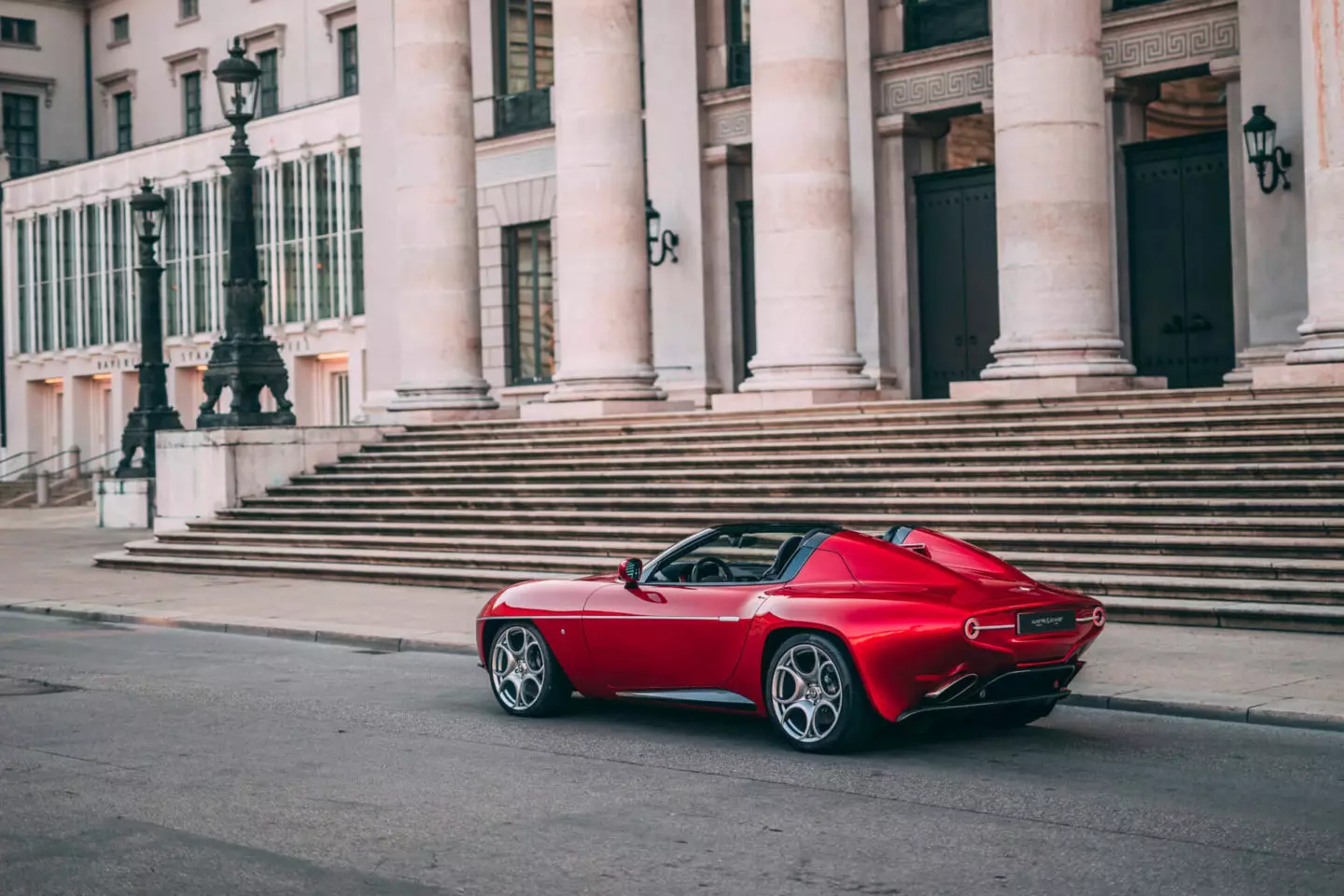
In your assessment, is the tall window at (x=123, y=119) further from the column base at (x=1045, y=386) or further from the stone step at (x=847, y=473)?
the column base at (x=1045, y=386)

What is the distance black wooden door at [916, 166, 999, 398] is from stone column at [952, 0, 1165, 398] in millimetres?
6235

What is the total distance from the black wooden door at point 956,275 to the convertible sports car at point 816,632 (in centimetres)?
1798

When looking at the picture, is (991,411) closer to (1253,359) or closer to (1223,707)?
(1253,359)

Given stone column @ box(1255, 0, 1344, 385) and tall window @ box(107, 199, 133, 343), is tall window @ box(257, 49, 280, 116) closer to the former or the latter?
tall window @ box(107, 199, 133, 343)

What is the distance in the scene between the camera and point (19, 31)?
186 feet

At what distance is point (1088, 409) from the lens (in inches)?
768

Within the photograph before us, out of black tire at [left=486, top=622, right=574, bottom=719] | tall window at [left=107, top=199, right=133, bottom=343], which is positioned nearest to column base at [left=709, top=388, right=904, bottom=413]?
black tire at [left=486, top=622, right=574, bottom=719]

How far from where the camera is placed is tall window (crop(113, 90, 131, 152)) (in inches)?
2210

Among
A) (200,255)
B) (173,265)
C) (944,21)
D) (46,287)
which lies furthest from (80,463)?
(944,21)

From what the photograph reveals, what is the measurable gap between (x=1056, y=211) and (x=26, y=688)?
13.0 metres

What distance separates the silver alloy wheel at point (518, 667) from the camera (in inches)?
424

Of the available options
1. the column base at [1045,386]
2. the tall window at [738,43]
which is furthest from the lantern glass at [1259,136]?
the tall window at [738,43]

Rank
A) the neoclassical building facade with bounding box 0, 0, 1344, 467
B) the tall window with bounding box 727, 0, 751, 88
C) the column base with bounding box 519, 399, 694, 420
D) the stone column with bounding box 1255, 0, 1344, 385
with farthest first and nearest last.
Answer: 1. the tall window with bounding box 727, 0, 751, 88
2. the column base with bounding box 519, 399, 694, 420
3. the neoclassical building facade with bounding box 0, 0, 1344, 467
4. the stone column with bounding box 1255, 0, 1344, 385

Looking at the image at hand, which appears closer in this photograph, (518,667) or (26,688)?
(518,667)
